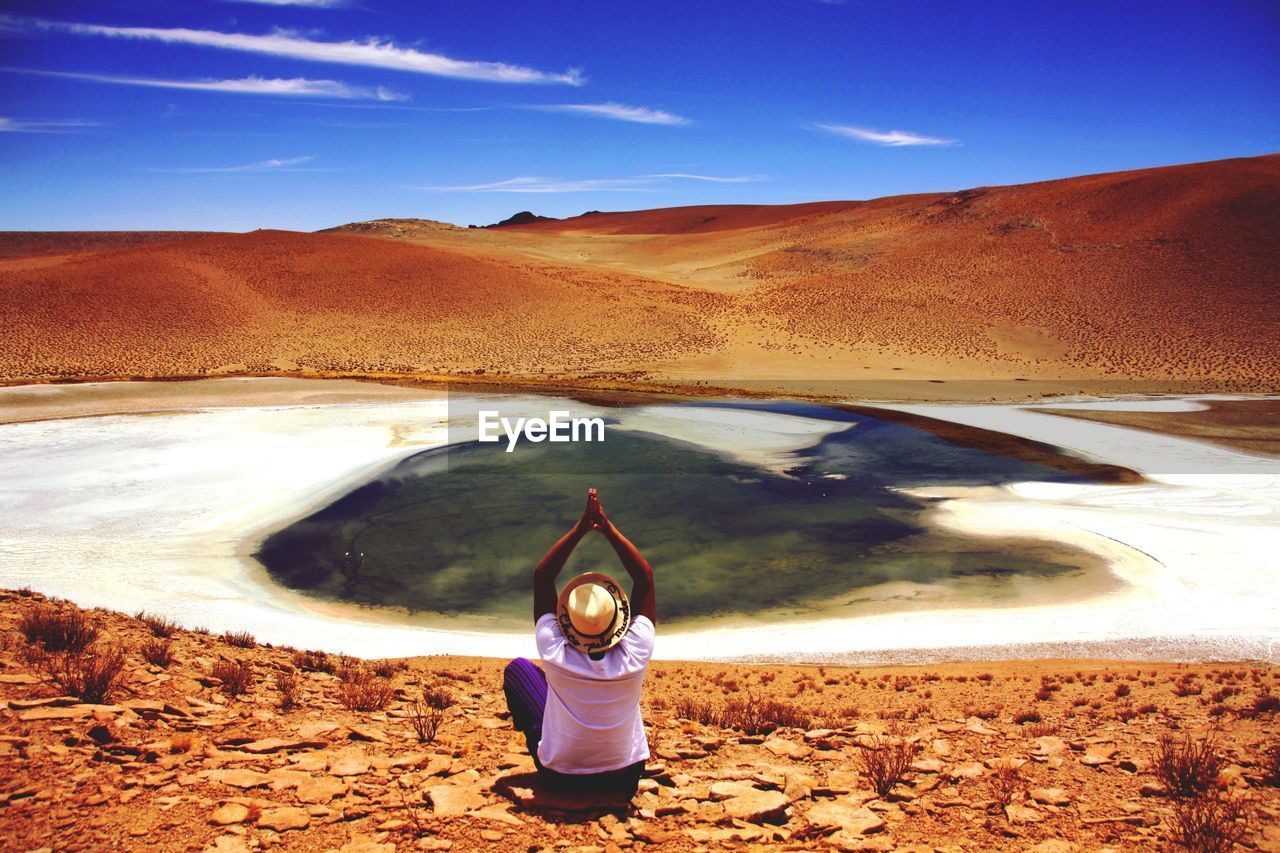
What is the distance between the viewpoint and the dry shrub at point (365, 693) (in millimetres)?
5984

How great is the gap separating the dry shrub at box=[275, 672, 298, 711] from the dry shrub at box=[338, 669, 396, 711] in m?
0.33

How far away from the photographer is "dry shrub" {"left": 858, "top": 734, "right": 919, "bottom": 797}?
15.7ft

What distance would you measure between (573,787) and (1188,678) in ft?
21.1

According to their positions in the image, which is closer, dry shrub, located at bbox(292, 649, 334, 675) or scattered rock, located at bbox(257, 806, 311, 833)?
scattered rock, located at bbox(257, 806, 311, 833)

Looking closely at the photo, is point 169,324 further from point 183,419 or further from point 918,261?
point 918,261

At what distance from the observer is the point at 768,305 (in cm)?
5503

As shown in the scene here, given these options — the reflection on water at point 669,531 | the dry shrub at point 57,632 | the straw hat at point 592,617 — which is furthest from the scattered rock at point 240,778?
the reflection on water at point 669,531

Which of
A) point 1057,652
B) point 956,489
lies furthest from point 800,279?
point 1057,652

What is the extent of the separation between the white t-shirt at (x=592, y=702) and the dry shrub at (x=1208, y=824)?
104 inches

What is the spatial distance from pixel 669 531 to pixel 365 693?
895 cm

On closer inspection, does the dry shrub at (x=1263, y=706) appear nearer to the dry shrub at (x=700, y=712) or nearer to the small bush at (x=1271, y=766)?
the small bush at (x=1271, y=766)

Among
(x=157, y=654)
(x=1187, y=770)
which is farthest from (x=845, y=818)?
(x=157, y=654)

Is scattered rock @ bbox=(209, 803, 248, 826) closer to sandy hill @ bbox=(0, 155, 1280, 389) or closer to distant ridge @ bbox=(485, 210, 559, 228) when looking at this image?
sandy hill @ bbox=(0, 155, 1280, 389)

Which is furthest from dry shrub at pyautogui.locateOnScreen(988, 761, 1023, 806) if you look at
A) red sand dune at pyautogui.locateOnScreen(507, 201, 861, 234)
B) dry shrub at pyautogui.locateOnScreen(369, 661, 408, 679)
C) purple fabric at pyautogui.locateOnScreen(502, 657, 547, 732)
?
red sand dune at pyautogui.locateOnScreen(507, 201, 861, 234)
